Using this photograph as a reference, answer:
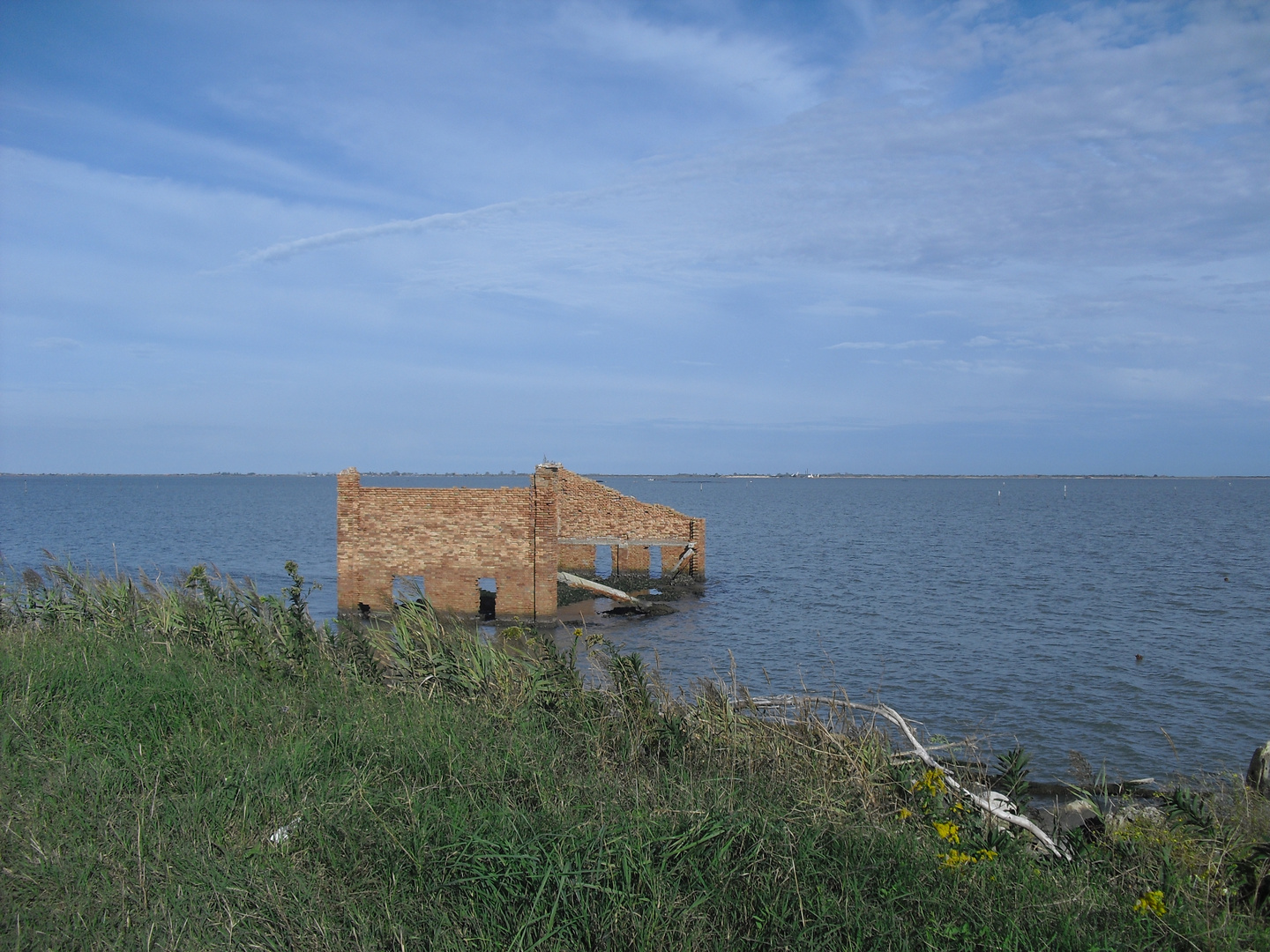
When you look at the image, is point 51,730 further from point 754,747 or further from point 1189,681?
point 1189,681

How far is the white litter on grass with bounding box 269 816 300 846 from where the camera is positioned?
4.71 metres

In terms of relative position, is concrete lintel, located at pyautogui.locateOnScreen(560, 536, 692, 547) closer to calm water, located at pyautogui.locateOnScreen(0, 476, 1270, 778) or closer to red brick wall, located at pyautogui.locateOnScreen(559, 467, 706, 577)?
red brick wall, located at pyautogui.locateOnScreen(559, 467, 706, 577)

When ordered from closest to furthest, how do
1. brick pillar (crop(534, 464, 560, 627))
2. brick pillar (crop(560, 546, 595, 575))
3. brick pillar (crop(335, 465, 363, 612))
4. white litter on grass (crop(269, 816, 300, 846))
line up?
white litter on grass (crop(269, 816, 300, 846)) → brick pillar (crop(534, 464, 560, 627)) → brick pillar (crop(335, 465, 363, 612)) → brick pillar (crop(560, 546, 595, 575))

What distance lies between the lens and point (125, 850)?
4.59 metres

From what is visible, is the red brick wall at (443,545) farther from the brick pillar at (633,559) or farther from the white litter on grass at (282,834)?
the white litter on grass at (282,834)

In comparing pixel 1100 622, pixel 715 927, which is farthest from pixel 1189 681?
pixel 715 927

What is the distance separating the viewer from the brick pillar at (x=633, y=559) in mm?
33844

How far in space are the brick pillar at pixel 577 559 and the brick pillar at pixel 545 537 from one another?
9899mm

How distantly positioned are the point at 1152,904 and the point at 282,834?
4.39 metres

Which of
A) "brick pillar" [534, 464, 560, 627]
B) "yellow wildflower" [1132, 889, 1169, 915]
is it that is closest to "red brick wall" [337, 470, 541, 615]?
"brick pillar" [534, 464, 560, 627]

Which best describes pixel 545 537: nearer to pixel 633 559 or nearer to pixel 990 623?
pixel 990 623

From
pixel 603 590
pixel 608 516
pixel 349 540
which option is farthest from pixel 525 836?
pixel 608 516

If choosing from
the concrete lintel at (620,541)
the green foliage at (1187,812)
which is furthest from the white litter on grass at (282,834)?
the concrete lintel at (620,541)

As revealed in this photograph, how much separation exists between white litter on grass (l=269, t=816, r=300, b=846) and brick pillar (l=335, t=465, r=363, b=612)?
16.3m
